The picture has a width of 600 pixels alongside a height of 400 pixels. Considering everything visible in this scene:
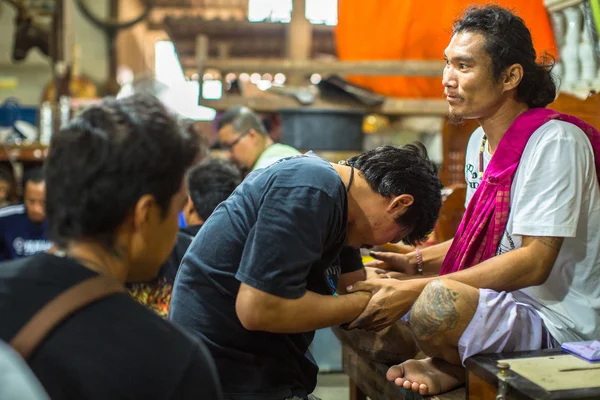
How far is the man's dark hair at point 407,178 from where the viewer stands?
217 cm

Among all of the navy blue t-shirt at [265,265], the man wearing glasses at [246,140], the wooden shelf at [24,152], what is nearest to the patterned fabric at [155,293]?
the navy blue t-shirt at [265,265]

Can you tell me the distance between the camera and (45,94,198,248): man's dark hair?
1.29m

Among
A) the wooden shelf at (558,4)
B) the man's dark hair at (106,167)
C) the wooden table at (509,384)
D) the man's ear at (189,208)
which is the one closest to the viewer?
the man's dark hair at (106,167)

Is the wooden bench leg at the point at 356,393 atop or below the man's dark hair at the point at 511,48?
below

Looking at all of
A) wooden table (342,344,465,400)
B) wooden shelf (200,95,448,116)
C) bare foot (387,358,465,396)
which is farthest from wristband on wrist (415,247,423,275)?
wooden shelf (200,95,448,116)

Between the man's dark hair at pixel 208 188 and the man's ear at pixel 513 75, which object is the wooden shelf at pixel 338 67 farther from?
the man's ear at pixel 513 75

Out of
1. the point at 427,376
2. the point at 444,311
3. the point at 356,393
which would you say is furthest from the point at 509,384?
the point at 356,393

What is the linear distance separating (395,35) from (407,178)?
11.8 feet

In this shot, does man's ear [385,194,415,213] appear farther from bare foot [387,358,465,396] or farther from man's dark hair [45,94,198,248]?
man's dark hair [45,94,198,248]

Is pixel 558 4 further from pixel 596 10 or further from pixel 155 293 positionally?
pixel 155 293

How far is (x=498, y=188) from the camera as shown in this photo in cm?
248

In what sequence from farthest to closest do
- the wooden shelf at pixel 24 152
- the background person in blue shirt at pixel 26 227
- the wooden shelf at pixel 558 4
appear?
the wooden shelf at pixel 24 152, the background person in blue shirt at pixel 26 227, the wooden shelf at pixel 558 4

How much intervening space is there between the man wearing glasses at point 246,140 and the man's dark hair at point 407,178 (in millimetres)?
3085

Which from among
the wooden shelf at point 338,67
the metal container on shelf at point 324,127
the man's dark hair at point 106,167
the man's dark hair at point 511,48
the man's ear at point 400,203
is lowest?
the metal container on shelf at point 324,127
